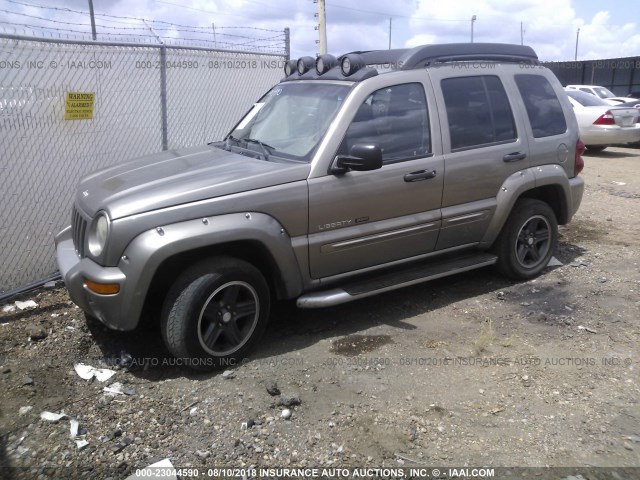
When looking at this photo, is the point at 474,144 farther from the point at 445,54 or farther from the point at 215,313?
the point at 215,313

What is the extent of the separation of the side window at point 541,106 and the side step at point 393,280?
4.25 feet

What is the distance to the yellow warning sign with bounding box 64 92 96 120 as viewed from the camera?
19.2ft

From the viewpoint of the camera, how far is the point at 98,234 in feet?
13.0

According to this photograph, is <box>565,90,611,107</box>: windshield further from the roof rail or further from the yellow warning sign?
the yellow warning sign

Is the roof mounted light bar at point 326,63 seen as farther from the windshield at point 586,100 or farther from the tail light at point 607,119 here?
the windshield at point 586,100

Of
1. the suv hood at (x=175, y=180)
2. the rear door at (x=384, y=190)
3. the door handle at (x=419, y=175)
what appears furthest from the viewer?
the door handle at (x=419, y=175)

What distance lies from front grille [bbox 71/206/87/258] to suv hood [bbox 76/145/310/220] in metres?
0.09

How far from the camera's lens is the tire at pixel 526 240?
5.54 metres

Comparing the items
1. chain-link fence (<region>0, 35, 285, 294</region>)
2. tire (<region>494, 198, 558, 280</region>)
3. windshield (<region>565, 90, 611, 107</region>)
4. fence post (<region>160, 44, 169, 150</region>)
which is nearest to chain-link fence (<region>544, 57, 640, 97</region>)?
windshield (<region>565, 90, 611, 107</region>)

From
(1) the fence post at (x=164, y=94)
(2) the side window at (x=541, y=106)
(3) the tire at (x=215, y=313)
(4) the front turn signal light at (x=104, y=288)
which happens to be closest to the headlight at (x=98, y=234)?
(4) the front turn signal light at (x=104, y=288)

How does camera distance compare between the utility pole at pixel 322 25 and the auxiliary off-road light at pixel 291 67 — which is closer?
the auxiliary off-road light at pixel 291 67

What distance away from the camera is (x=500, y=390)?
386cm

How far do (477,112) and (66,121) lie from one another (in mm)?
3870

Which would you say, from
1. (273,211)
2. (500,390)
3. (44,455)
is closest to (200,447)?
(44,455)
